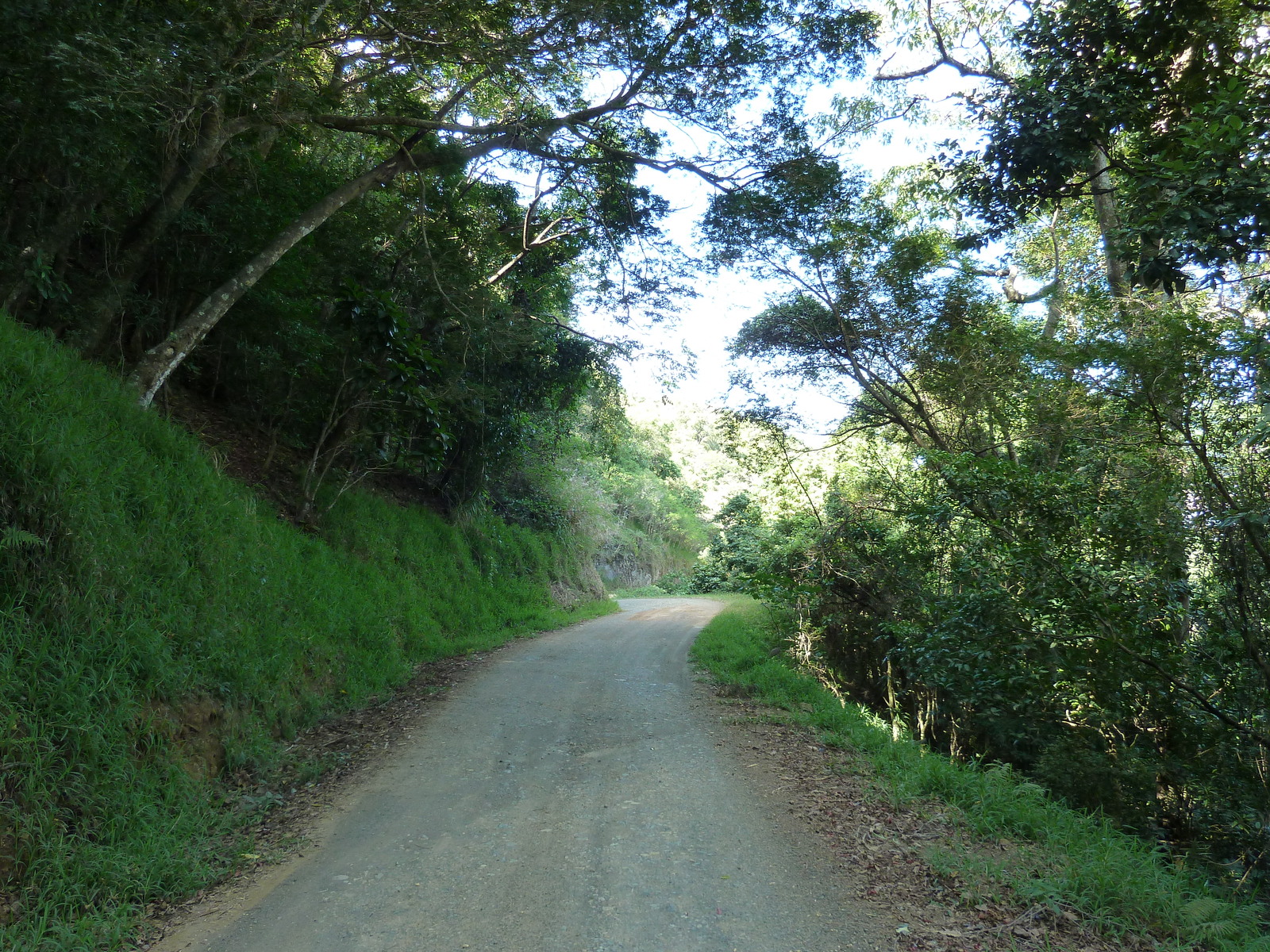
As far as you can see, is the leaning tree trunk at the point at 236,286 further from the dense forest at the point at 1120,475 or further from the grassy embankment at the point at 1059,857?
the grassy embankment at the point at 1059,857

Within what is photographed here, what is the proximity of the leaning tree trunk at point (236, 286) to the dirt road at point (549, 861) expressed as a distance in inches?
190

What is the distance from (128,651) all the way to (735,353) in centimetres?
1111

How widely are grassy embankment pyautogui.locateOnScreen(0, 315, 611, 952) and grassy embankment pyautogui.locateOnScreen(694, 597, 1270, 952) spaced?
4866 mm

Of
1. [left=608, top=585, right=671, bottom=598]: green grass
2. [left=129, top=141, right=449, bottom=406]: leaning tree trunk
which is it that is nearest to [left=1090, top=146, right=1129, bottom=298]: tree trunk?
[left=129, top=141, right=449, bottom=406]: leaning tree trunk

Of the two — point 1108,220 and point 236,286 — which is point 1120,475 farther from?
point 236,286

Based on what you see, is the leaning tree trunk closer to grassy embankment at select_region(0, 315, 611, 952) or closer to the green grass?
grassy embankment at select_region(0, 315, 611, 952)

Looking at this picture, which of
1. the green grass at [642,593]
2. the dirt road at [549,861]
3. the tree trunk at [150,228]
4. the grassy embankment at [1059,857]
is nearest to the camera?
the dirt road at [549,861]

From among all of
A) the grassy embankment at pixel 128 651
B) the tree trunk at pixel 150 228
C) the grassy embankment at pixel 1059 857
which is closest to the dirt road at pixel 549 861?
the grassy embankment at pixel 128 651

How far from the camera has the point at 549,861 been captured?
422 centimetres

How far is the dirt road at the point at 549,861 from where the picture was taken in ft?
11.5

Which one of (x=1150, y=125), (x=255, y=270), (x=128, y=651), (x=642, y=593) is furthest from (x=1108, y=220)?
(x=642, y=593)

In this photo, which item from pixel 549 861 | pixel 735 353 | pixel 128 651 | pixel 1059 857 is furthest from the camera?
pixel 735 353

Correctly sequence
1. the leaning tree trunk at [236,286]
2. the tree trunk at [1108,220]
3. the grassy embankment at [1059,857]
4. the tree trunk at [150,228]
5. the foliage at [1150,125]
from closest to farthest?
1. the grassy embankment at [1059,857]
2. the foliage at [1150,125]
3. the leaning tree trunk at [236,286]
4. the tree trunk at [150,228]
5. the tree trunk at [1108,220]

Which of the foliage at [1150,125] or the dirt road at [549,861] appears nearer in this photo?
the dirt road at [549,861]
